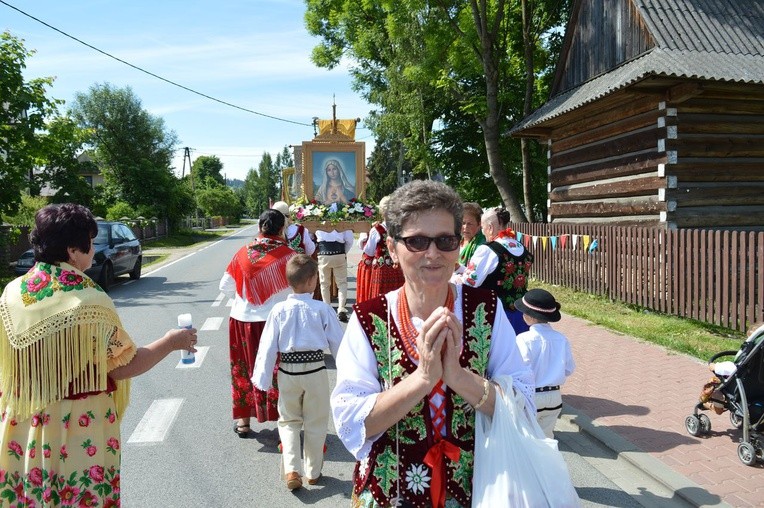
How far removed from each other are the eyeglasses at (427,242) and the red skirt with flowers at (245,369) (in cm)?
342

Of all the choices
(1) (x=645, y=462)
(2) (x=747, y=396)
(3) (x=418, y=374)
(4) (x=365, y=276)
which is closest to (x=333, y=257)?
(4) (x=365, y=276)

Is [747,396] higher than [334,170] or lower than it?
lower

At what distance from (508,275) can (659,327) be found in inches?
208

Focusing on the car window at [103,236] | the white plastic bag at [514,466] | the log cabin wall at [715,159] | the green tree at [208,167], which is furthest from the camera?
the green tree at [208,167]

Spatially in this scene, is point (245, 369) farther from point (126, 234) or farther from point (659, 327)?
point (126, 234)

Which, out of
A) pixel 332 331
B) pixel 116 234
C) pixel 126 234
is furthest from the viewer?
pixel 126 234

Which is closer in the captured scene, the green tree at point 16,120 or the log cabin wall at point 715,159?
the log cabin wall at point 715,159

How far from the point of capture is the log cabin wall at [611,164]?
11.1m

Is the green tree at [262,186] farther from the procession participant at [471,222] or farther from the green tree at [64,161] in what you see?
the procession participant at [471,222]

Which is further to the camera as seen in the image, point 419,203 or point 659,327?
point 659,327

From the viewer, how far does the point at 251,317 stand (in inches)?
206

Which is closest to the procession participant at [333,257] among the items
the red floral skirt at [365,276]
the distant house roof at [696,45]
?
the red floral skirt at [365,276]

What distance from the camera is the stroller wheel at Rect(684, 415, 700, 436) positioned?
4953 mm

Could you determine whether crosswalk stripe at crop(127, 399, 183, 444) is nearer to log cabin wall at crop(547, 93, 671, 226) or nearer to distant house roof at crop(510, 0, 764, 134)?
distant house roof at crop(510, 0, 764, 134)
